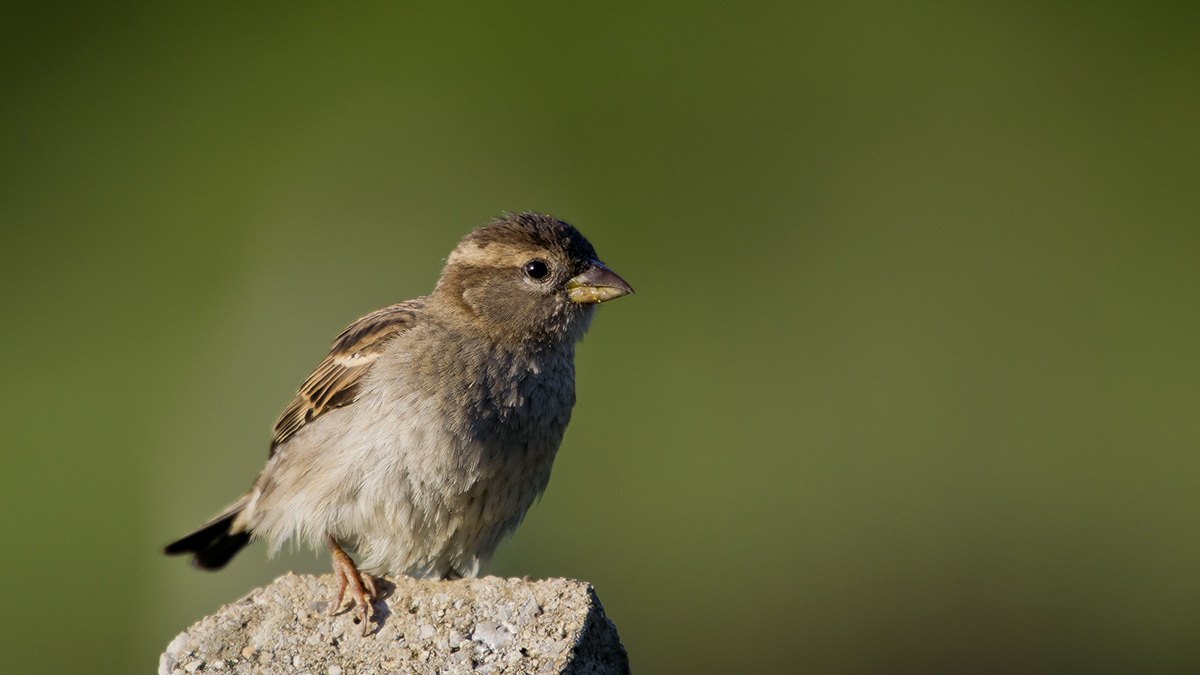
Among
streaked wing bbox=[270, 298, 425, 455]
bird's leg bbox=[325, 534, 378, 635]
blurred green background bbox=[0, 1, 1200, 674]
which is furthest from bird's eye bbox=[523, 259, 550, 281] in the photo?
blurred green background bbox=[0, 1, 1200, 674]

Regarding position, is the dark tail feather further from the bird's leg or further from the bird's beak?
the bird's beak

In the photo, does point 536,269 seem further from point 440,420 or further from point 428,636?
point 428,636

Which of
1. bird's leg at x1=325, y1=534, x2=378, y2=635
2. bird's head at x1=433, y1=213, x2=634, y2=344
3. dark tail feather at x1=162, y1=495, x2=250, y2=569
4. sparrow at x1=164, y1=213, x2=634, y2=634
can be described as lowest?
dark tail feather at x1=162, y1=495, x2=250, y2=569

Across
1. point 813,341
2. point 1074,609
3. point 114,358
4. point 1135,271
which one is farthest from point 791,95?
point 114,358

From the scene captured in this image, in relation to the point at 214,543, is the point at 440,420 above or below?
above

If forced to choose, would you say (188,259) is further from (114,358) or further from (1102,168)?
(1102,168)

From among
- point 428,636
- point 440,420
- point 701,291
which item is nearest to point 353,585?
point 428,636
